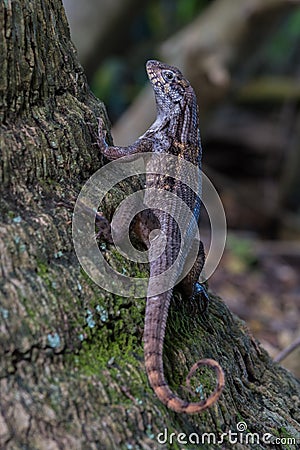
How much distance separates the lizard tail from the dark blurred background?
4155mm

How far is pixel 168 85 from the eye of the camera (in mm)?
5051

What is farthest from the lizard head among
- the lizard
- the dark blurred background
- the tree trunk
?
the dark blurred background

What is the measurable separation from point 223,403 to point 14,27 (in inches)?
93.3

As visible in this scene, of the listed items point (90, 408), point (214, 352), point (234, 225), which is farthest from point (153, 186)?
point (234, 225)

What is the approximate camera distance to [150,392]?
322cm

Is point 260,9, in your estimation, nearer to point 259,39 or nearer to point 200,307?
point 259,39

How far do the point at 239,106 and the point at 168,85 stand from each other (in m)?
12.9

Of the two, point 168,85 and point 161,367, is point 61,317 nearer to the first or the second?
point 161,367
